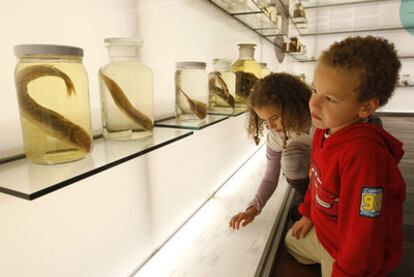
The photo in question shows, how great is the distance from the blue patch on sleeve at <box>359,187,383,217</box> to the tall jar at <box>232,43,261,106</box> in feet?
1.88

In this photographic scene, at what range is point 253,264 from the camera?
853mm

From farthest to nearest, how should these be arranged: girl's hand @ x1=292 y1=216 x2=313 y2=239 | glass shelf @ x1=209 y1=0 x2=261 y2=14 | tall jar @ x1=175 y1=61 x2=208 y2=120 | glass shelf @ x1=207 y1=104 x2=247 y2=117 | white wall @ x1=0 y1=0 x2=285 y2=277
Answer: glass shelf @ x1=209 y1=0 x2=261 y2=14 → girl's hand @ x1=292 y1=216 x2=313 y2=239 → glass shelf @ x1=207 y1=104 x2=247 y2=117 → tall jar @ x1=175 y1=61 x2=208 y2=120 → white wall @ x1=0 y1=0 x2=285 y2=277

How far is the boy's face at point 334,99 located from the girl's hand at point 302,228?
415 millimetres

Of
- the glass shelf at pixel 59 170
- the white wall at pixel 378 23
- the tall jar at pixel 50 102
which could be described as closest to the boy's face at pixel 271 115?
the glass shelf at pixel 59 170

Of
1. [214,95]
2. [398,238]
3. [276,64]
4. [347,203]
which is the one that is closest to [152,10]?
[214,95]

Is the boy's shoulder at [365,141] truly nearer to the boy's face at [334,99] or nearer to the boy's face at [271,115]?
the boy's face at [334,99]

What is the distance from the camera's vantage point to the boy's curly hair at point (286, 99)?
976 millimetres

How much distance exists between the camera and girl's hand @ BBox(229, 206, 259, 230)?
104 centimetres

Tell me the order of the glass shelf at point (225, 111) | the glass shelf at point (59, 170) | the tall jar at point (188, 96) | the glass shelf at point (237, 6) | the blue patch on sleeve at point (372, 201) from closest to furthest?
1. the glass shelf at point (59, 170)
2. the blue patch on sleeve at point (372, 201)
3. the tall jar at point (188, 96)
4. the glass shelf at point (225, 111)
5. the glass shelf at point (237, 6)

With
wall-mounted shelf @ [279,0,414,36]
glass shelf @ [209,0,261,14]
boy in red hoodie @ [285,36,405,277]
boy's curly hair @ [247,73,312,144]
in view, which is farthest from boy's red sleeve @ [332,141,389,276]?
wall-mounted shelf @ [279,0,414,36]

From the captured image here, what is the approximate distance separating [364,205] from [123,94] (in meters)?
0.57

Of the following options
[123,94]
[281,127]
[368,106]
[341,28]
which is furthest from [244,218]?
[341,28]

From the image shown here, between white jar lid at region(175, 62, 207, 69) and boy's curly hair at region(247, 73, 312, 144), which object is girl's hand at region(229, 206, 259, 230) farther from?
white jar lid at region(175, 62, 207, 69)

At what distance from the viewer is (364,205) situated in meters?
0.66
